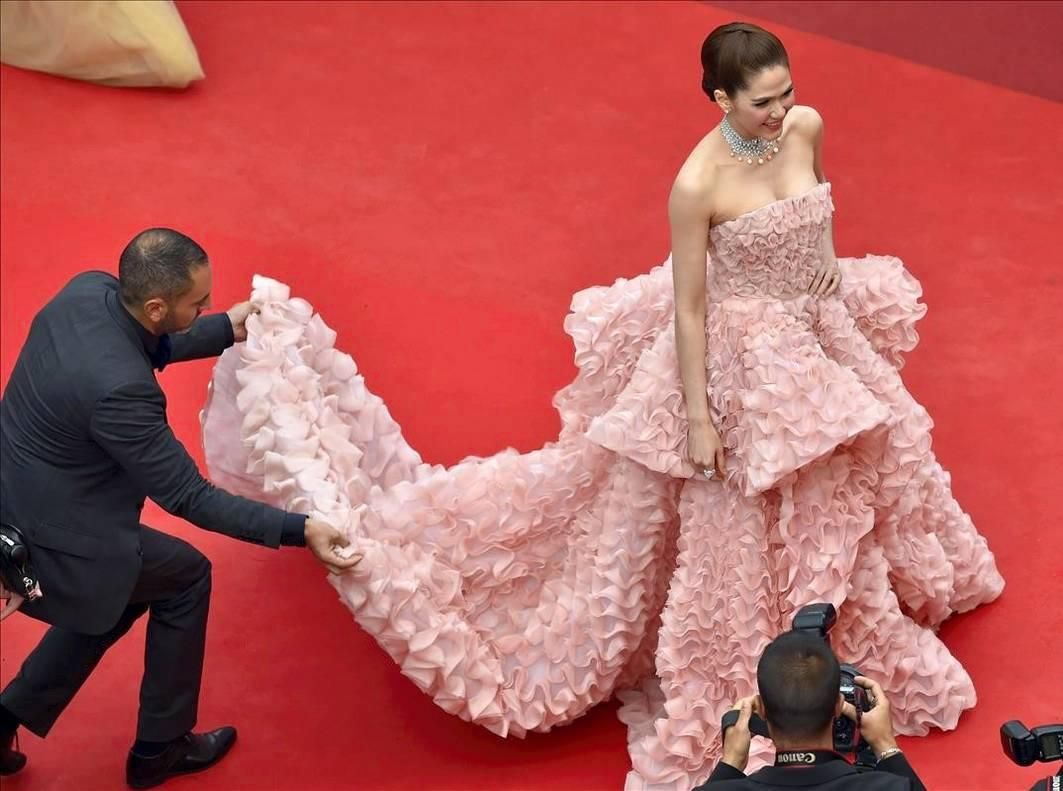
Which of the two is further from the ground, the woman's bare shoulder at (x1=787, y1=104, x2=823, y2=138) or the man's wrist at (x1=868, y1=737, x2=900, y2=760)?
the woman's bare shoulder at (x1=787, y1=104, x2=823, y2=138)

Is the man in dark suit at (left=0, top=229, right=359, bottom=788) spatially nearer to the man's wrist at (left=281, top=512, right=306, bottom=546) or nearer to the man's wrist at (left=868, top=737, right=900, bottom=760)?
the man's wrist at (left=281, top=512, right=306, bottom=546)

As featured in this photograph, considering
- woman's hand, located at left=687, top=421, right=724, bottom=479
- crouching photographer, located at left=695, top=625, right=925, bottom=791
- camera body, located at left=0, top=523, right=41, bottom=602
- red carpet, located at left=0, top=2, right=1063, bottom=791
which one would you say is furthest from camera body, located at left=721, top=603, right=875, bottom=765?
camera body, located at left=0, top=523, right=41, bottom=602

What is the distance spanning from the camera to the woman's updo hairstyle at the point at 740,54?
129 inches

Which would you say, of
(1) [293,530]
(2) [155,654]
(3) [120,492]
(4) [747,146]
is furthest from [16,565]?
(4) [747,146]

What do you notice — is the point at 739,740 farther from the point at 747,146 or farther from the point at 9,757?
the point at 9,757

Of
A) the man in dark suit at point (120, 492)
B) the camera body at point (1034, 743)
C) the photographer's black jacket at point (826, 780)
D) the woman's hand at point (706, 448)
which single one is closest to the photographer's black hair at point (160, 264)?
the man in dark suit at point (120, 492)

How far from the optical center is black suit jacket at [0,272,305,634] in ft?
11.1

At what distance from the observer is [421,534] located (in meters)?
3.91

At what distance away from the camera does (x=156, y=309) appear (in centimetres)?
339

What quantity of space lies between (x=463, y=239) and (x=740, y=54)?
7.70 ft

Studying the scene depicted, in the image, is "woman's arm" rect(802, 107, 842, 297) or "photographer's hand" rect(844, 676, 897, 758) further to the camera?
"woman's arm" rect(802, 107, 842, 297)

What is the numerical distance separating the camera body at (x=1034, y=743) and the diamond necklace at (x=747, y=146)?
1381 mm

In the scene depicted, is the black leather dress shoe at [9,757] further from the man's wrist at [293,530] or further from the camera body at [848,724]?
the camera body at [848,724]

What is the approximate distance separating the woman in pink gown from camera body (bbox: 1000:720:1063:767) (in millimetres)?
996
